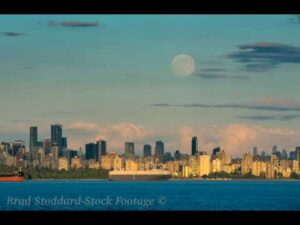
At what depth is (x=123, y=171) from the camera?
56.4m
